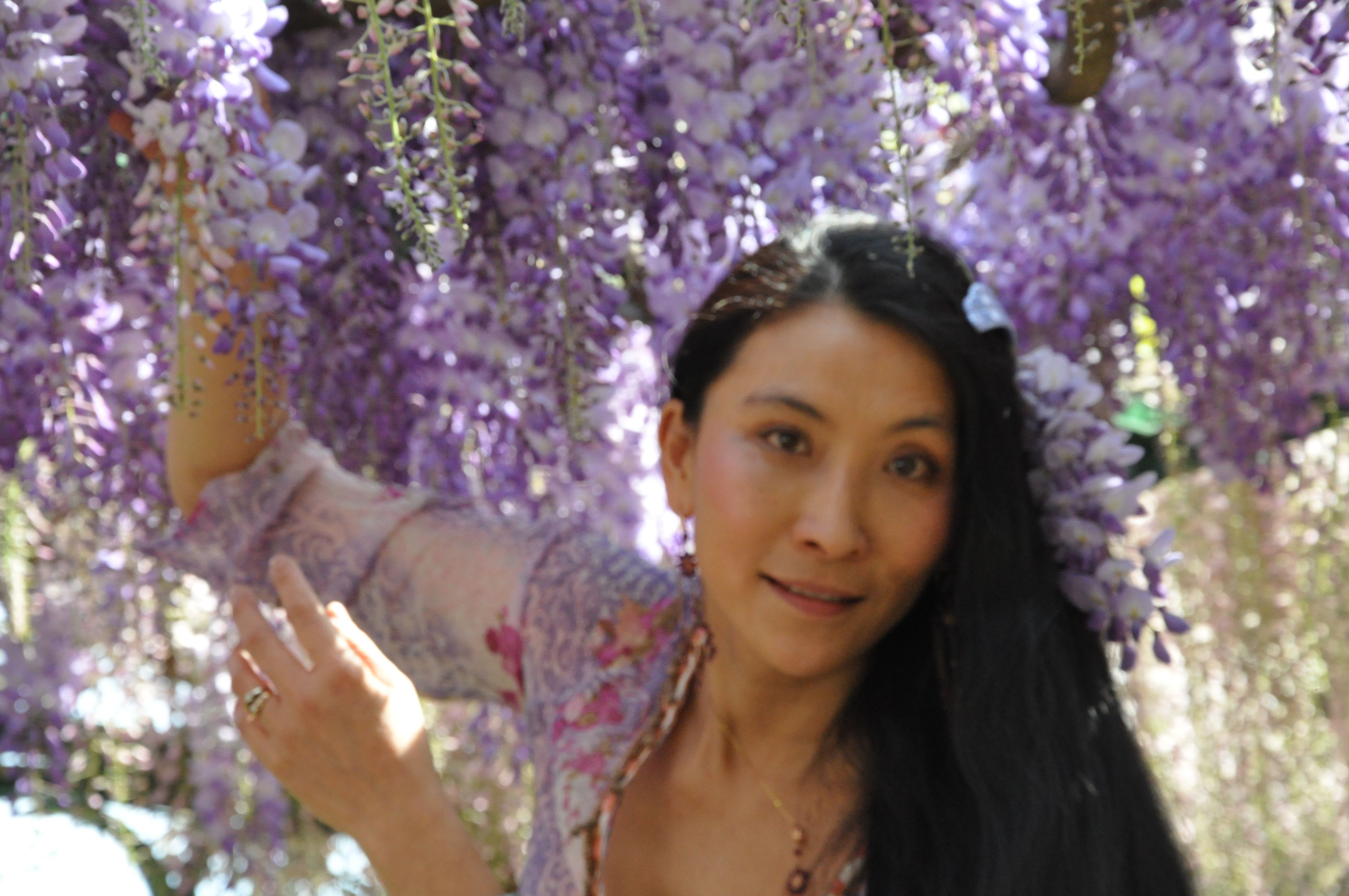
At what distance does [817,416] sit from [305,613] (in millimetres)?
541

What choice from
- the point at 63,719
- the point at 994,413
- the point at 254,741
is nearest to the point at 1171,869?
the point at 994,413

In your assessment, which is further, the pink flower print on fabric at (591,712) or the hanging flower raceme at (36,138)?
the pink flower print on fabric at (591,712)

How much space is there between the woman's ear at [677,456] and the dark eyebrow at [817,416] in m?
0.19

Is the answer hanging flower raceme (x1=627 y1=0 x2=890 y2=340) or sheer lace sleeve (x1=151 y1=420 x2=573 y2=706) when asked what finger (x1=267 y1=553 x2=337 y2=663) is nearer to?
sheer lace sleeve (x1=151 y1=420 x2=573 y2=706)

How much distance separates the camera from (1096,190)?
5.07 feet

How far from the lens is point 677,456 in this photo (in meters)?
1.56

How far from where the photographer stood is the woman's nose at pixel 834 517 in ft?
4.26

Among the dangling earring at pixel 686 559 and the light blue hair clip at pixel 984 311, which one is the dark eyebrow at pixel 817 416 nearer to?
the light blue hair clip at pixel 984 311

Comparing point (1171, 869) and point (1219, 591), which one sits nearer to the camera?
point (1171, 869)

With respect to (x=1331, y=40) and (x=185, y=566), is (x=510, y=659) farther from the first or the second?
(x=1331, y=40)

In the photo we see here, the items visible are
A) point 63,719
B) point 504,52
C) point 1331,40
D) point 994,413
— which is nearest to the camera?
point 1331,40

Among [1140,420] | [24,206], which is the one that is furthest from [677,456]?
[1140,420]

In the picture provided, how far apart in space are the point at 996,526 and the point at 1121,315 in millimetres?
435

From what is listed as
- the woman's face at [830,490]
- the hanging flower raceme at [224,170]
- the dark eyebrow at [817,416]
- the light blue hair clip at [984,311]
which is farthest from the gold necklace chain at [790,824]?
the hanging flower raceme at [224,170]
